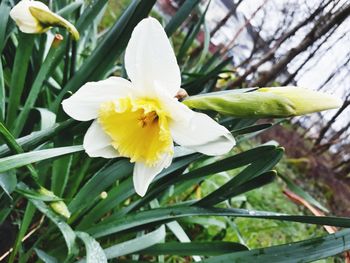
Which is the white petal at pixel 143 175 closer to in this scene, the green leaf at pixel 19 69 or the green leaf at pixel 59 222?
the green leaf at pixel 59 222

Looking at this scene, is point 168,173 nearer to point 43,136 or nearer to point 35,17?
point 43,136

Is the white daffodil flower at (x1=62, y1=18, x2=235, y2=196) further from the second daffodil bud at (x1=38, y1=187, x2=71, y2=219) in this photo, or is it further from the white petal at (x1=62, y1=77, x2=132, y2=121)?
the second daffodil bud at (x1=38, y1=187, x2=71, y2=219)

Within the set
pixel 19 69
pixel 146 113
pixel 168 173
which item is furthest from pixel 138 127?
pixel 19 69

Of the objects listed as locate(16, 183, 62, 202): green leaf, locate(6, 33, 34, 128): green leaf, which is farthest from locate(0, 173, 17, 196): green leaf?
locate(6, 33, 34, 128): green leaf

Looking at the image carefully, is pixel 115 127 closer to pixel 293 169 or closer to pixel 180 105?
pixel 180 105

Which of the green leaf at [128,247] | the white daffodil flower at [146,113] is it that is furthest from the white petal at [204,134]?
the green leaf at [128,247]

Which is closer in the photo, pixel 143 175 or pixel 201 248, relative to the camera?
pixel 143 175
